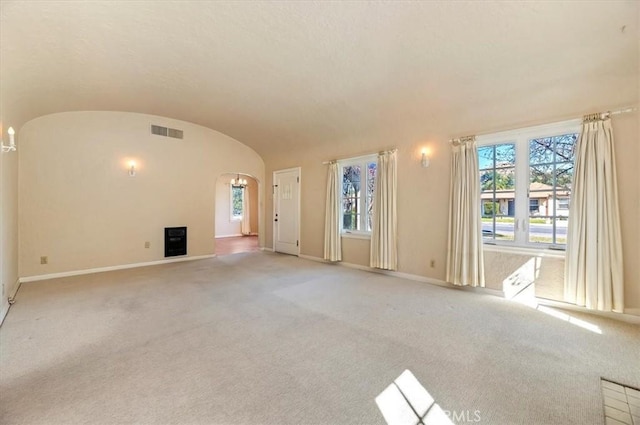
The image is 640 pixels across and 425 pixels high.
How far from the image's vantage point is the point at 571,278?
3.25m

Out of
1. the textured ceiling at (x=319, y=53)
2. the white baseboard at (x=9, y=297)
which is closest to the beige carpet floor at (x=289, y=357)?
the white baseboard at (x=9, y=297)

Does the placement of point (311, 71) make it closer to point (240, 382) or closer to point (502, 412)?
point (240, 382)

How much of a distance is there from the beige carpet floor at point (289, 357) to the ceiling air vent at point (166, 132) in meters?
3.48

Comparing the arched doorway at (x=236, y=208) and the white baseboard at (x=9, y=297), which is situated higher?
the arched doorway at (x=236, y=208)

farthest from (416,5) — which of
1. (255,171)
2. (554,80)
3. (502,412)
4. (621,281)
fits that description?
(255,171)

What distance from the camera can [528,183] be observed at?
12.3ft

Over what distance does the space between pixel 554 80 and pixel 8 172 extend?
281 inches

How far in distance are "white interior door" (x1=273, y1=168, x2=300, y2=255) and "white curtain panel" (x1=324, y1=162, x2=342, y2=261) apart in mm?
1146

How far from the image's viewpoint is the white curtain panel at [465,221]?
13.0ft

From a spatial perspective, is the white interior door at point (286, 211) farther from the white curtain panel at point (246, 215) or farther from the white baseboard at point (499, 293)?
the white curtain panel at point (246, 215)

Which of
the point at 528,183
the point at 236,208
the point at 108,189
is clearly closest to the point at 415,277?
the point at 528,183

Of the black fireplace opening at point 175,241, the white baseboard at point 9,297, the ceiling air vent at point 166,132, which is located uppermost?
the ceiling air vent at point 166,132

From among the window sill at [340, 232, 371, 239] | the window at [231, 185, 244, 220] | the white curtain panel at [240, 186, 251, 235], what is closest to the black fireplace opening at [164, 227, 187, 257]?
the window sill at [340, 232, 371, 239]

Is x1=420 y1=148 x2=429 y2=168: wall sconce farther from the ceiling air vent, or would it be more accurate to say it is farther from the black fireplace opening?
the black fireplace opening
